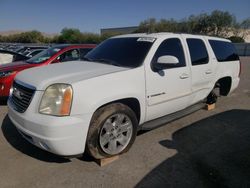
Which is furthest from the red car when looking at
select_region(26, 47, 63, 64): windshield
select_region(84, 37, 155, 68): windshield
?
select_region(84, 37, 155, 68): windshield

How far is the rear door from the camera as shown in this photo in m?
4.71

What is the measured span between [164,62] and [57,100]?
179 cm

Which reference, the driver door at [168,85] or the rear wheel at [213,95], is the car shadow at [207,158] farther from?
the rear wheel at [213,95]

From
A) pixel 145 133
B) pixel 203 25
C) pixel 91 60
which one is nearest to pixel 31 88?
pixel 91 60

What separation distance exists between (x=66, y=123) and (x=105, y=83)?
2.43 ft

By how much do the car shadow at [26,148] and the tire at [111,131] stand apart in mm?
597

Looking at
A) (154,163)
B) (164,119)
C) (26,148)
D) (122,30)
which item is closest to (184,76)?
(164,119)

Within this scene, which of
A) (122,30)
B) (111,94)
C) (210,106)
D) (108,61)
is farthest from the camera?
(122,30)

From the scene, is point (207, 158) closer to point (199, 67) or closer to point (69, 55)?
point (199, 67)

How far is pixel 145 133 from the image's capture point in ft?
14.9

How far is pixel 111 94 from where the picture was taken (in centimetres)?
324

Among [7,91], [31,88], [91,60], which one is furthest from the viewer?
[7,91]

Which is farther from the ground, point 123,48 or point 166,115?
point 123,48

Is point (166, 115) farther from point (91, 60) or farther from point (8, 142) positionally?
point (8, 142)
